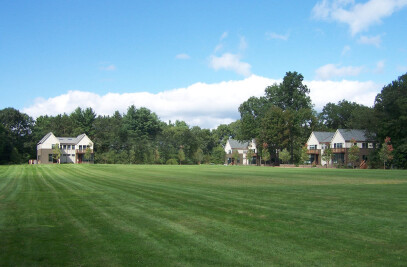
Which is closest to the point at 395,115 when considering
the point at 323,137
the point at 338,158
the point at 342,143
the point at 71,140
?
the point at 342,143

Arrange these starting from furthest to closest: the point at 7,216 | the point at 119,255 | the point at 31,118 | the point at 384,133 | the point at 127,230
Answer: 1. the point at 31,118
2. the point at 384,133
3. the point at 7,216
4. the point at 127,230
5. the point at 119,255

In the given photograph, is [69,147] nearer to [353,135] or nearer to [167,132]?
[167,132]

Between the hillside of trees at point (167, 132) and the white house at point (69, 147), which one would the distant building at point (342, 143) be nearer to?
the hillside of trees at point (167, 132)

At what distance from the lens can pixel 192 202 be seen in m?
14.8

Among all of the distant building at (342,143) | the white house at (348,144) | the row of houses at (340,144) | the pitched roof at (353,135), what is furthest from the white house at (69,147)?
the pitched roof at (353,135)

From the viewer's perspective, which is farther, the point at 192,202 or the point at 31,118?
the point at 31,118

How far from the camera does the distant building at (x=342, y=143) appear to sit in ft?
274

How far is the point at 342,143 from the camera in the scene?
284 ft

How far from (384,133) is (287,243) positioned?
6881 cm

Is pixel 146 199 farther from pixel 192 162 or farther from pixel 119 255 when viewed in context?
pixel 192 162

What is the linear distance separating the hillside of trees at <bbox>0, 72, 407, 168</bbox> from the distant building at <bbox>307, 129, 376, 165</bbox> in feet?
11.5

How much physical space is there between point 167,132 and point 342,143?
53849 millimetres

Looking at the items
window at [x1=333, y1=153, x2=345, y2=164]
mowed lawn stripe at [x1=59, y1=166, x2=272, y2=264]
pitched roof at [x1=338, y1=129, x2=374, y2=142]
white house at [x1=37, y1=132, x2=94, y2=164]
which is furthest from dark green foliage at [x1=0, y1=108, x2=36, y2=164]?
mowed lawn stripe at [x1=59, y1=166, x2=272, y2=264]

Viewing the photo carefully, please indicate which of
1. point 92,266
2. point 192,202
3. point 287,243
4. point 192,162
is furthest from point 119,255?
point 192,162
